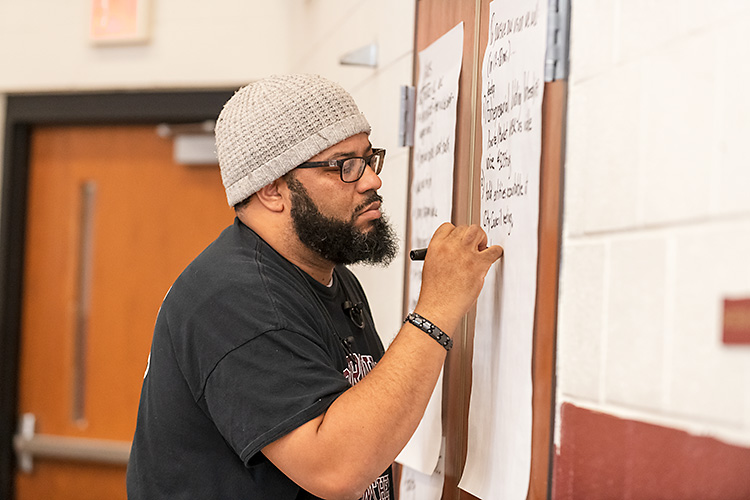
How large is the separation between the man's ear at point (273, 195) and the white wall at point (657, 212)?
18.7 inches

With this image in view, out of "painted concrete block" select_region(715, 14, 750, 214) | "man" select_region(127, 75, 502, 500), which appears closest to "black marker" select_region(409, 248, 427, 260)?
"man" select_region(127, 75, 502, 500)

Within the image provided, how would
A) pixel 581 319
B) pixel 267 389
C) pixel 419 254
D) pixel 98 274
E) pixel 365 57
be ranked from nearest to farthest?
pixel 581 319
pixel 267 389
pixel 419 254
pixel 365 57
pixel 98 274

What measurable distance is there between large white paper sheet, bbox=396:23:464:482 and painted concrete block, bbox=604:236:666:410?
0.48 m

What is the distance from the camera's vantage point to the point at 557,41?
85 centimetres

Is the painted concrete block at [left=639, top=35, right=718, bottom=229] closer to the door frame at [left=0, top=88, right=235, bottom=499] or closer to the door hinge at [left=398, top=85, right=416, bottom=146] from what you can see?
the door hinge at [left=398, top=85, right=416, bottom=146]

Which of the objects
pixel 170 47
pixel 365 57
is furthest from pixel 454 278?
pixel 170 47

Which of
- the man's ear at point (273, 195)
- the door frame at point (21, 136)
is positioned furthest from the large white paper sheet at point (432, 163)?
the door frame at point (21, 136)

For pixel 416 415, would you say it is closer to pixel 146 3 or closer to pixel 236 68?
pixel 236 68

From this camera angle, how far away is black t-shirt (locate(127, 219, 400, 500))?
900 mm

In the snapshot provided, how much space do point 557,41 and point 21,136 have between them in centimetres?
262

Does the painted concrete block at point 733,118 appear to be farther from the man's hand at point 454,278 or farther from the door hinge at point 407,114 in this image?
the door hinge at point 407,114

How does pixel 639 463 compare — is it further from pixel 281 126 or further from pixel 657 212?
pixel 281 126

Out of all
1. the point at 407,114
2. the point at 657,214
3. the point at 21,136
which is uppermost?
the point at 21,136

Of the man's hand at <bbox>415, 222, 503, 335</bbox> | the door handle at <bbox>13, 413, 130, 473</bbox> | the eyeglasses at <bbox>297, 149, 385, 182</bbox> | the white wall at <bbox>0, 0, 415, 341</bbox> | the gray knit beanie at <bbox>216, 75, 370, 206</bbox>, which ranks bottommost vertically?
the door handle at <bbox>13, 413, 130, 473</bbox>
